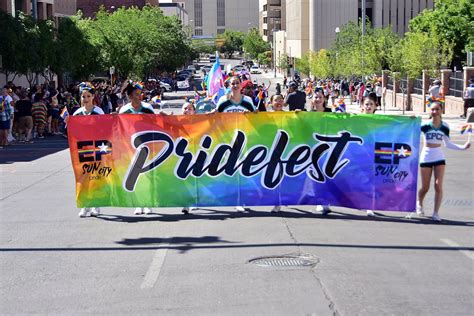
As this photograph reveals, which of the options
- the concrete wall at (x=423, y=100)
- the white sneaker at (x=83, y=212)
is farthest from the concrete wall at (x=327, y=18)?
the white sneaker at (x=83, y=212)

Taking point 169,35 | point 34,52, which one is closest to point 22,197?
point 34,52

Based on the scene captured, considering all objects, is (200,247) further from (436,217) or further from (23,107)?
(23,107)

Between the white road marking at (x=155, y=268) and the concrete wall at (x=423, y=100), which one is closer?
the white road marking at (x=155, y=268)

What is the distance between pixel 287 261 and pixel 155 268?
1.42 meters

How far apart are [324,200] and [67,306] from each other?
523 cm

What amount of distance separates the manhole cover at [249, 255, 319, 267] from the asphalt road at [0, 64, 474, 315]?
0.37 feet

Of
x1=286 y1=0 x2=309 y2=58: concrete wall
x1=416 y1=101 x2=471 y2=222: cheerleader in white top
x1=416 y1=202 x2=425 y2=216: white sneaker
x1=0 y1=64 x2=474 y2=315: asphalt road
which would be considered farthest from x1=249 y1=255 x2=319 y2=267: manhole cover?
x1=286 y1=0 x2=309 y2=58: concrete wall

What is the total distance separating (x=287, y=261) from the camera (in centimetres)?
896

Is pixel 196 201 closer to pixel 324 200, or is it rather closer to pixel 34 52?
pixel 324 200

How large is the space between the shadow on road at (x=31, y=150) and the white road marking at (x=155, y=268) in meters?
13.1

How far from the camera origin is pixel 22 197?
14.8 meters

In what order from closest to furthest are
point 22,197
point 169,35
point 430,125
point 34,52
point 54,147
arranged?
point 430,125
point 22,197
point 54,147
point 34,52
point 169,35

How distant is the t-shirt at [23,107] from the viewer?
27.7 metres

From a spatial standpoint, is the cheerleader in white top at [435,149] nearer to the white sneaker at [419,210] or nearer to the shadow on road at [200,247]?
the white sneaker at [419,210]
